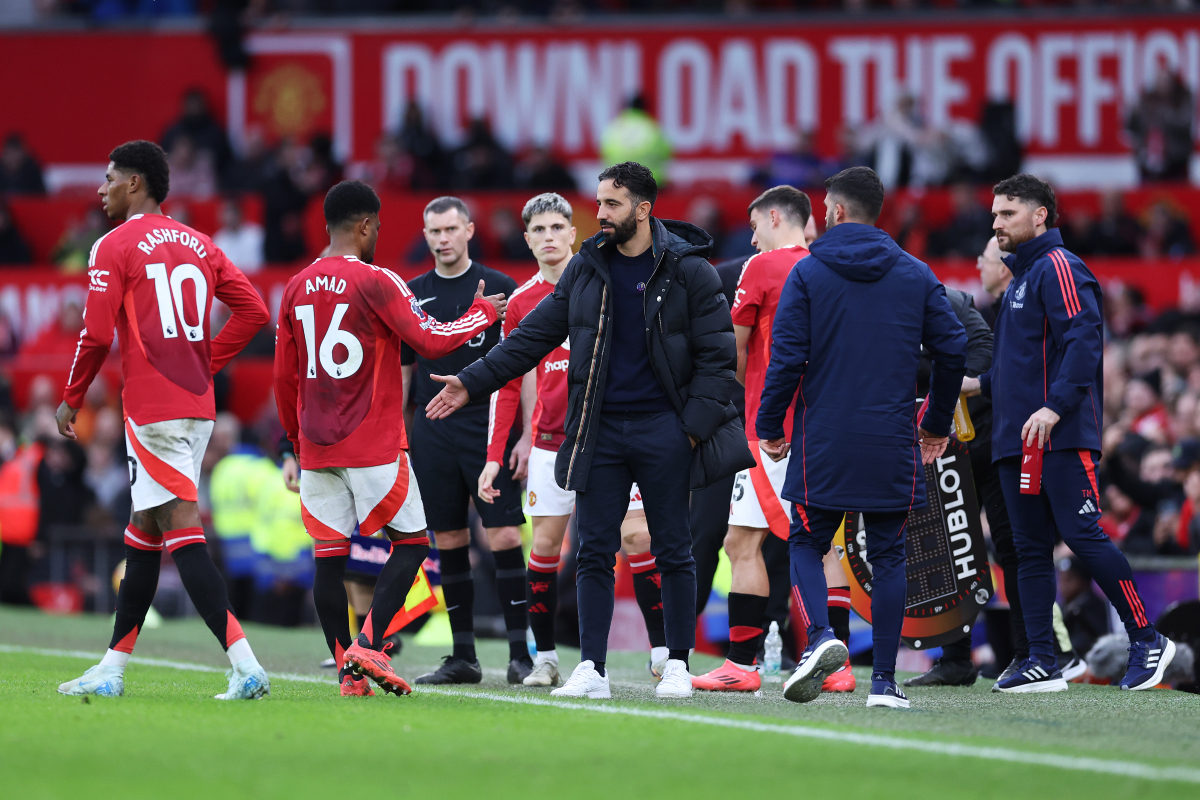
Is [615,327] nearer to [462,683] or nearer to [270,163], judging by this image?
[462,683]

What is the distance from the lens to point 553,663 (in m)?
7.93

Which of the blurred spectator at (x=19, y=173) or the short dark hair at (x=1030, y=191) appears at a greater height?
the blurred spectator at (x=19, y=173)

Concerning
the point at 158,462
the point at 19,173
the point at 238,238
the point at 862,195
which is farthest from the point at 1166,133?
the point at 158,462

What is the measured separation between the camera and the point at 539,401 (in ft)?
26.9

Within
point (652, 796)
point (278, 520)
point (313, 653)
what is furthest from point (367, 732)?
point (278, 520)

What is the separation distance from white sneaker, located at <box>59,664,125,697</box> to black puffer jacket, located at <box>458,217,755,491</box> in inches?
78.4

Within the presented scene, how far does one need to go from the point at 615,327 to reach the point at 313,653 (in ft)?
Answer: 14.9

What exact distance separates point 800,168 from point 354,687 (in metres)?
12.4

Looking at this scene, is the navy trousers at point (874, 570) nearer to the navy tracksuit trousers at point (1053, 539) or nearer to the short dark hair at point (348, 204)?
the navy tracksuit trousers at point (1053, 539)

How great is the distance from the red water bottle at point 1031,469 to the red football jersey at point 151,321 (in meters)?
3.83

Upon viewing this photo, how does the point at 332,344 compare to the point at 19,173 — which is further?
the point at 19,173

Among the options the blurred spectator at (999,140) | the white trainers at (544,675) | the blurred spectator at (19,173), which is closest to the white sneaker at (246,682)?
the white trainers at (544,675)

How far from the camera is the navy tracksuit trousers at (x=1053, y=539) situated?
24.5 ft

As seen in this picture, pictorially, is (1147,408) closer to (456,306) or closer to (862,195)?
(862,195)
